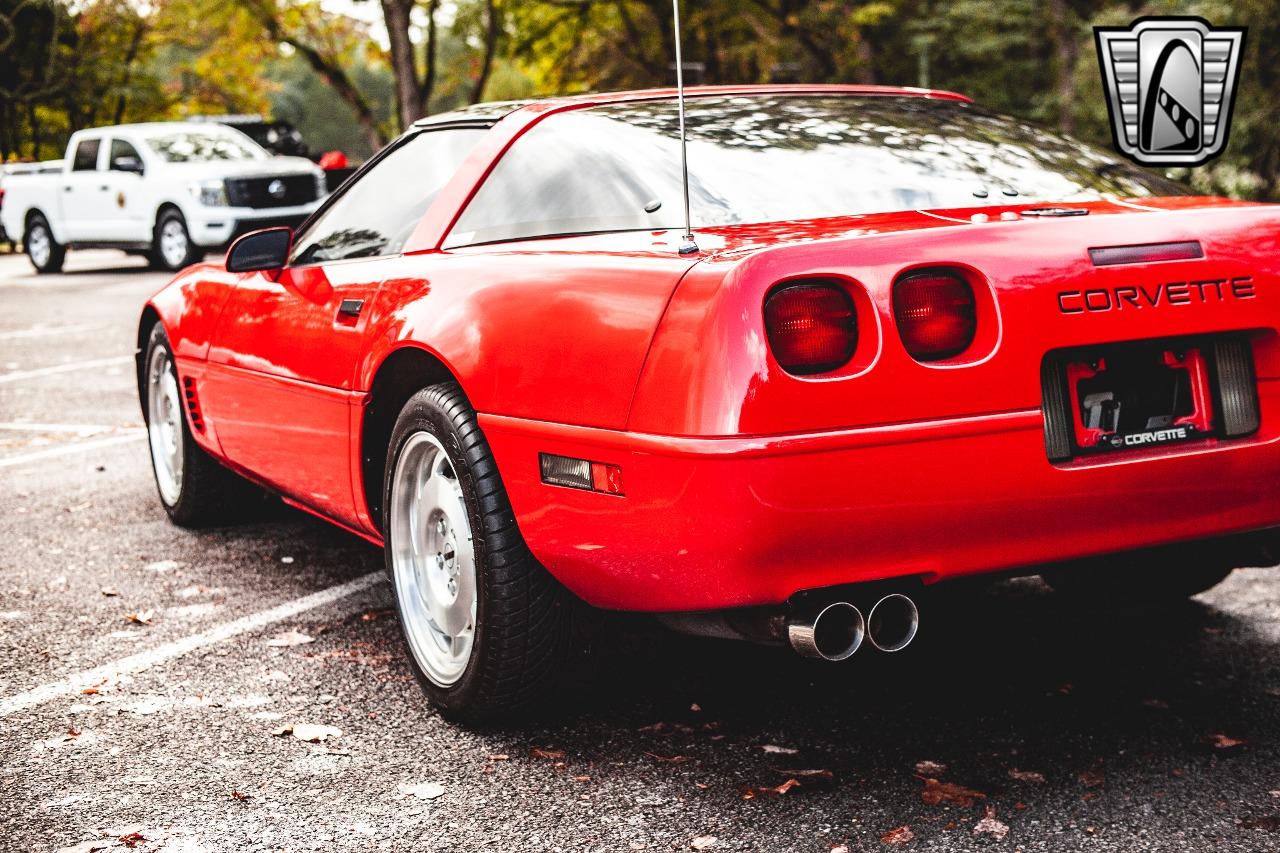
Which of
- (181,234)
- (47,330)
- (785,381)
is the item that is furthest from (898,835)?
(181,234)

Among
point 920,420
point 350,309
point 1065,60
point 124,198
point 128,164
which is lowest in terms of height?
point 920,420

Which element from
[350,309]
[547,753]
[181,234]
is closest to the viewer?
[547,753]

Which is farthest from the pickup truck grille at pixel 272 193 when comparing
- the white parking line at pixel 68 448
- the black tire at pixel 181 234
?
the white parking line at pixel 68 448

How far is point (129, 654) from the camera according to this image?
4.12 meters

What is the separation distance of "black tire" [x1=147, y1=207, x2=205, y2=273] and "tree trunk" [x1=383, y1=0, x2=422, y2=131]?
6.86 meters

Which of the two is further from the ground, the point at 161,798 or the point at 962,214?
the point at 962,214

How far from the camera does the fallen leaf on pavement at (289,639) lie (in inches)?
165

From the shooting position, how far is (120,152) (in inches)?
803

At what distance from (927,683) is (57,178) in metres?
20.8

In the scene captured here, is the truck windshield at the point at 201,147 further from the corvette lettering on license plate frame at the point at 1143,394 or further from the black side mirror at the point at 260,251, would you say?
the corvette lettering on license plate frame at the point at 1143,394

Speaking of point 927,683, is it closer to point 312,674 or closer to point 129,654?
point 312,674

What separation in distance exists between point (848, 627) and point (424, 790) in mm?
957

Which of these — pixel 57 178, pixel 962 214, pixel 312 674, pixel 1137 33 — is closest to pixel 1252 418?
pixel 962 214

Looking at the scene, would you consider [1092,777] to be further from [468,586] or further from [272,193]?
[272,193]
